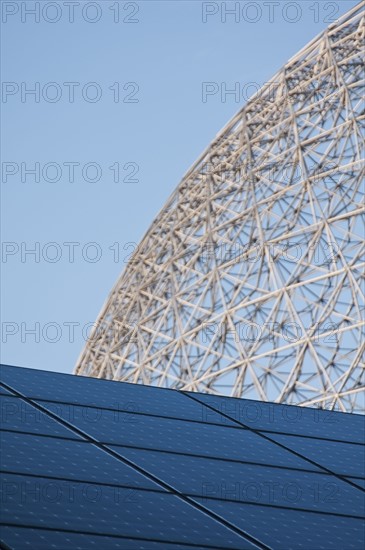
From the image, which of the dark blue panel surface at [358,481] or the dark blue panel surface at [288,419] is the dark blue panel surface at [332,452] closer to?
A: the dark blue panel surface at [358,481]

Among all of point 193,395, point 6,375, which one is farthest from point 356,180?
point 6,375

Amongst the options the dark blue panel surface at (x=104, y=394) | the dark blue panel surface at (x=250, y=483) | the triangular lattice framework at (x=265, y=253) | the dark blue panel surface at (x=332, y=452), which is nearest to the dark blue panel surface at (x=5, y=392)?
the dark blue panel surface at (x=104, y=394)

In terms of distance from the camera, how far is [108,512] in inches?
340

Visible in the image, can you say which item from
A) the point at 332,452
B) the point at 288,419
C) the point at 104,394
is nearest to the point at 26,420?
the point at 104,394

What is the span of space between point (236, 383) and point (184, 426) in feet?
62.0

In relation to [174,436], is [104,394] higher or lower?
higher

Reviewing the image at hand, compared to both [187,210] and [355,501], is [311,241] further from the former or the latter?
[355,501]

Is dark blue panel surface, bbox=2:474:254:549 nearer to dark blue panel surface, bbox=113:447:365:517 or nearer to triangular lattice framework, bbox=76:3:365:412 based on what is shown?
dark blue panel surface, bbox=113:447:365:517

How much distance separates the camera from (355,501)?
10.7 metres

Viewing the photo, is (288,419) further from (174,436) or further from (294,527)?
(294,527)

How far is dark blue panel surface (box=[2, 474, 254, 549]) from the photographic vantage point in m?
8.27

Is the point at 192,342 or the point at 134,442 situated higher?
the point at 192,342

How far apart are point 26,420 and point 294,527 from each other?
8.65 ft

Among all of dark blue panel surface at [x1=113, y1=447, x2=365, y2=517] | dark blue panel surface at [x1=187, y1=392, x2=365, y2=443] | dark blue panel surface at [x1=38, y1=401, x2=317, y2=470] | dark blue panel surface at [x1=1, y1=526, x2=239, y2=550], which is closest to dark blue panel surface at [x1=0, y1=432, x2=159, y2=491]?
dark blue panel surface at [x1=113, y1=447, x2=365, y2=517]
